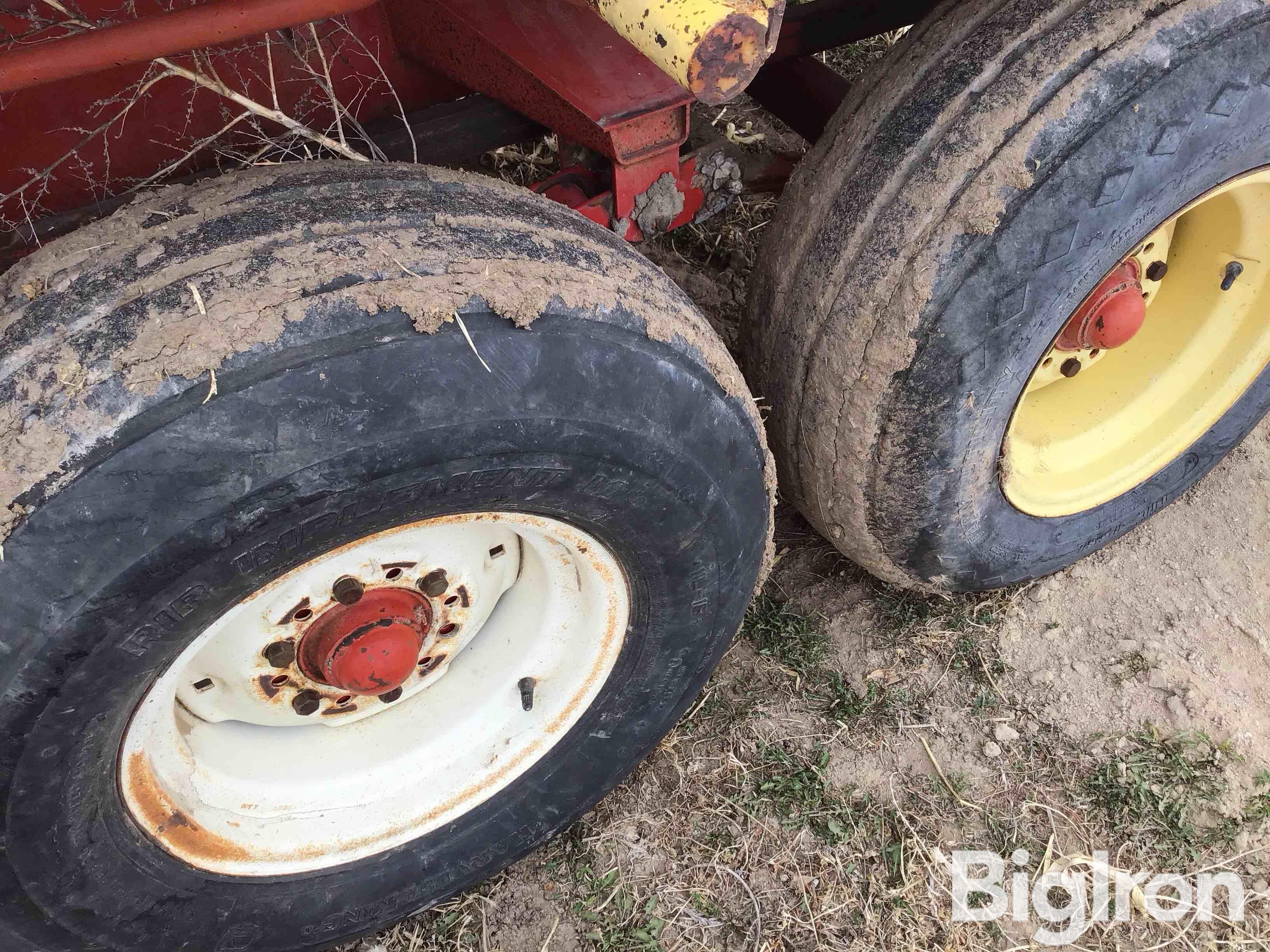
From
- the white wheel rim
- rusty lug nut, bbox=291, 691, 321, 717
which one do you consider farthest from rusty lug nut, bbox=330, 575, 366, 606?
rusty lug nut, bbox=291, 691, 321, 717

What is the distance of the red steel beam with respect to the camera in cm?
97

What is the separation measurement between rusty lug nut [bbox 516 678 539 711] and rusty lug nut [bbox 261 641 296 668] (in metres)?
0.43

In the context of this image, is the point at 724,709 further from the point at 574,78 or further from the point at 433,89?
the point at 433,89

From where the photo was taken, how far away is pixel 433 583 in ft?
5.49

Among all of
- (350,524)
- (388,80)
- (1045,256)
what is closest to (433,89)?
(388,80)

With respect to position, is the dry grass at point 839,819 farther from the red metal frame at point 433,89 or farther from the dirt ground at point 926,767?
the red metal frame at point 433,89

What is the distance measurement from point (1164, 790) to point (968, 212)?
141 centimetres

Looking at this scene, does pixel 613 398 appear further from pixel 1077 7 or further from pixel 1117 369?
pixel 1117 369

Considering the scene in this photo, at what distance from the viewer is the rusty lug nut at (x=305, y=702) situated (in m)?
1.70

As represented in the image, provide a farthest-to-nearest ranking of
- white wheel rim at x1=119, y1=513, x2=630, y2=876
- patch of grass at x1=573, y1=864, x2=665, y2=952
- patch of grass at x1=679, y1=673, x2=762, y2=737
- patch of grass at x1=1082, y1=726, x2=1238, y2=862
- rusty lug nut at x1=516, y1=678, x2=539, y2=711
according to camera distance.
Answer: patch of grass at x1=679, y1=673, x2=762, y2=737
patch of grass at x1=1082, y1=726, x2=1238, y2=862
patch of grass at x1=573, y1=864, x2=665, y2=952
rusty lug nut at x1=516, y1=678, x2=539, y2=711
white wheel rim at x1=119, y1=513, x2=630, y2=876

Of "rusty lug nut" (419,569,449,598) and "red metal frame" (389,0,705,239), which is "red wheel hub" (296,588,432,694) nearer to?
"rusty lug nut" (419,569,449,598)

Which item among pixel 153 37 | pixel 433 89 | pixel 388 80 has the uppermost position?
pixel 153 37

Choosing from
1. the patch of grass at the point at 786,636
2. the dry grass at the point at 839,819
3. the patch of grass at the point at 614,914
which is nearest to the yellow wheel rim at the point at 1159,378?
the dry grass at the point at 839,819

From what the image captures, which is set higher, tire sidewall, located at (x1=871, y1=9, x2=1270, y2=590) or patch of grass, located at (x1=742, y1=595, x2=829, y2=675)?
tire sidewall, located at (x1=871, y1=9, x2=1270, y2=590)
